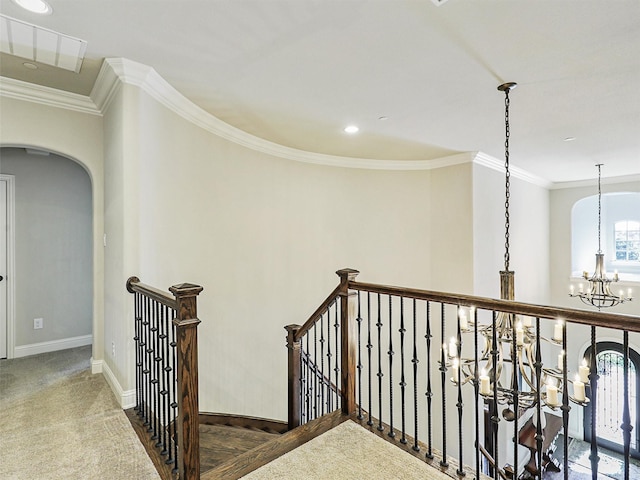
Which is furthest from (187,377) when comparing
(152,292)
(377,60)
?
(377,60)

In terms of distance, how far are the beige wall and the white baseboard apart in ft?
4.25

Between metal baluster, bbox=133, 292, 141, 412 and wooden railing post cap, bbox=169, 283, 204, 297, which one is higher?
wooden railing post cap, bbox=169, 283, 204, 297

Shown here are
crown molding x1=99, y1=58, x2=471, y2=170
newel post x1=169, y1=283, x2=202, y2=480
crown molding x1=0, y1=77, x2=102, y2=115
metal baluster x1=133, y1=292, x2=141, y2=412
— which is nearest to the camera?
newel post x1=169, y1=283, x2=202, y2=480

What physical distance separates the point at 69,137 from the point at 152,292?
6.52 feet

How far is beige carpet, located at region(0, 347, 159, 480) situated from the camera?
183 centimetres

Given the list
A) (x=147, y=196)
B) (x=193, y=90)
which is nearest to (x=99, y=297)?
(x=147, y=196)

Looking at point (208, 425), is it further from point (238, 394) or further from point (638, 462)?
point (638, 462)

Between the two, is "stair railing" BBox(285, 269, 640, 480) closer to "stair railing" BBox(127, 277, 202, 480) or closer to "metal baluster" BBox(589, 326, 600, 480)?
"metal baluster" BBox(589, 326, 600, 480)

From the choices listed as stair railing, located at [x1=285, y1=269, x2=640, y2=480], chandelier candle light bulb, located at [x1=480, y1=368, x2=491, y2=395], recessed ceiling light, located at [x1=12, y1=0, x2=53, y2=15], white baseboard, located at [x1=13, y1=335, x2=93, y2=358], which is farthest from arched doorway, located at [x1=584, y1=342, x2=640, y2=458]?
recessed ceiling light, located at [x1=12, y1=0, x2=53, y2=15]

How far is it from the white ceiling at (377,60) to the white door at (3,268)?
1601 mm

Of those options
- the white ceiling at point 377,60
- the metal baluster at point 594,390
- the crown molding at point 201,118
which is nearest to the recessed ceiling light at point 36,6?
the white ceiling at point 377,60

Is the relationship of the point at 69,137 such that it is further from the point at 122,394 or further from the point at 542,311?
the point at 542,311

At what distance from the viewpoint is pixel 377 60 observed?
2500 millimetres

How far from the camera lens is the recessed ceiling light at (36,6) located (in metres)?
1.89
